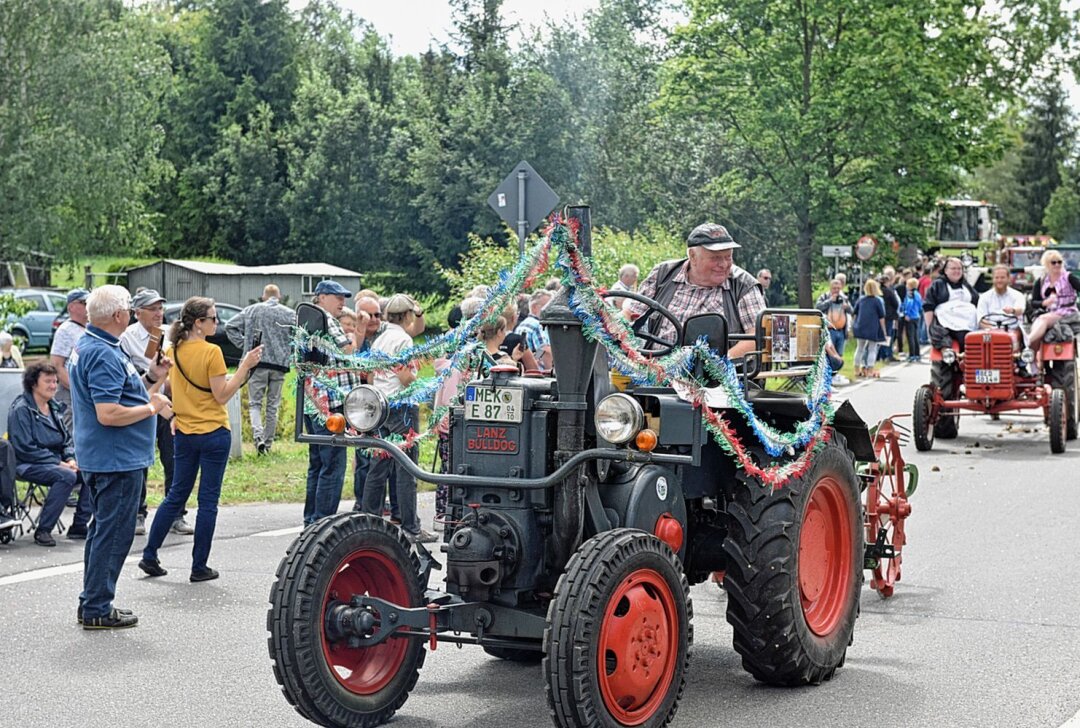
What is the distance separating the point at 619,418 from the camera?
5629 millimetres

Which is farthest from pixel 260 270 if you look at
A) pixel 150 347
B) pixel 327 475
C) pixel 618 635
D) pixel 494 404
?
pixel 618 635

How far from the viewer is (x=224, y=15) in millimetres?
68812

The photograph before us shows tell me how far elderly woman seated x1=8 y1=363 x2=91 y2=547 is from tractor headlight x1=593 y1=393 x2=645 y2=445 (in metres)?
6.32

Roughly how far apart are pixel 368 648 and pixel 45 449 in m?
6.06

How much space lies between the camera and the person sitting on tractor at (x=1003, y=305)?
17.3 m

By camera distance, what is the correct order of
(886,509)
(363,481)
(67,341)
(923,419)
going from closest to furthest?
(886,509) < (363,481) < (67,341) < (923,419)

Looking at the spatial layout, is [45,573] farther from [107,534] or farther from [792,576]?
[792,576]

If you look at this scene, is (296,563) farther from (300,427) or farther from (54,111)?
(54,111)

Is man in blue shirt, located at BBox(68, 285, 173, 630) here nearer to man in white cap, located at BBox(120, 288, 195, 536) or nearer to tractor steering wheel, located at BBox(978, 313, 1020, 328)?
man in white cap, located at BBox(120, 288, 195, 536)

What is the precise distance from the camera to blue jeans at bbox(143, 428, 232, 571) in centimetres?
960

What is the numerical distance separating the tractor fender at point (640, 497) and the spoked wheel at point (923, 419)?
35.6 feet

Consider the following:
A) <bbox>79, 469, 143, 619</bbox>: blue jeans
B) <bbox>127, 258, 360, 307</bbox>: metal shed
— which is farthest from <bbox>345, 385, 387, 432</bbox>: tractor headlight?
<bbox>127, 258, 360, 307</bbox>: metal shed

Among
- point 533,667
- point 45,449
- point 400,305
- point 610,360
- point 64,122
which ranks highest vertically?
point 64,122

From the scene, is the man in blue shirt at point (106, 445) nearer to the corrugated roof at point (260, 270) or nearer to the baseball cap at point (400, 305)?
the baseball cap at point (400, 305)
